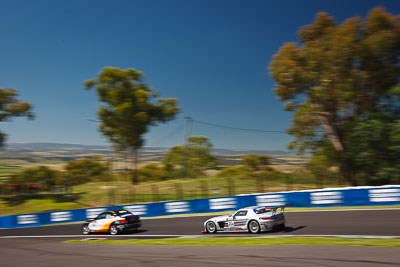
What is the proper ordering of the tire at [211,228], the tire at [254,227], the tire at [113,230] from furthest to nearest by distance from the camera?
the tire at [113,230]
the tire at [211,228]
the tire at [254,227]

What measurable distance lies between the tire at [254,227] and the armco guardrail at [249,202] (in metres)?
5.37

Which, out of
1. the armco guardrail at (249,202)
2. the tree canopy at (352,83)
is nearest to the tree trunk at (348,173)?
the tree canopy at (352,83)

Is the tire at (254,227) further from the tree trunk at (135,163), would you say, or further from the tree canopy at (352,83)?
the tree trunk at (135,163)

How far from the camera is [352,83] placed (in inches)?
1291

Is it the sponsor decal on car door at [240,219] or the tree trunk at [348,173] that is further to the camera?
the tree trunk at [348,173]

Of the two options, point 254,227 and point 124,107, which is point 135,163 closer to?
point 124,107

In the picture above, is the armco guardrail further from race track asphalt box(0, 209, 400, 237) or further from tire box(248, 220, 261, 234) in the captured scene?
tire box(248, 220, 261, 234)

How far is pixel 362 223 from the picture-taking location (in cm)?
1443

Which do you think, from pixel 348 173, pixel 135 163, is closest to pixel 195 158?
pixel 135 163

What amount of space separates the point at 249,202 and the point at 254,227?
967 cm

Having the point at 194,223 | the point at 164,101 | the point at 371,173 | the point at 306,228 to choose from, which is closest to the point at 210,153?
the point at 164,101

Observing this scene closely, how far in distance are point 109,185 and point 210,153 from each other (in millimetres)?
26048

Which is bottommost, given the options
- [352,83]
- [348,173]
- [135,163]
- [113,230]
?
[113,230]

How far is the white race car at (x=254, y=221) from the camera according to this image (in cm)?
1404
